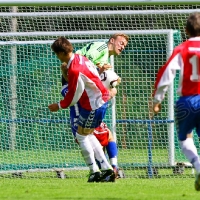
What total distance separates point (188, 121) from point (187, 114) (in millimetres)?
82

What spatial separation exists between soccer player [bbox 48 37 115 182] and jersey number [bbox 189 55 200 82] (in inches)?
68.9

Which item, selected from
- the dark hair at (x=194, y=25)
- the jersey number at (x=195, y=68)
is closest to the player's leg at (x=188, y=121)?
the jersey number at (x=195, y=68)

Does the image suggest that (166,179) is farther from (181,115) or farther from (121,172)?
(181,115)

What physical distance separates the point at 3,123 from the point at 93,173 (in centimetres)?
278

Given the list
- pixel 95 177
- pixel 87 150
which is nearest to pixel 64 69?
pixel 87 150

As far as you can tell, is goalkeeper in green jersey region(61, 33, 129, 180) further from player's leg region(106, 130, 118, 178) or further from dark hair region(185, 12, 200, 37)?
dark hair region(185, 12, 200, 37)

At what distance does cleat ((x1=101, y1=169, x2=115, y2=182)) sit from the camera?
9.48m

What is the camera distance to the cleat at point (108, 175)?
9.48 m

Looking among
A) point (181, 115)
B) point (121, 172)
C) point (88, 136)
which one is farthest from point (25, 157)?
point (181, 115)

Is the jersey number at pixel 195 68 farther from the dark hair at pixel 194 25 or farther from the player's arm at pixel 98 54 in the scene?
the player's arm at pixel 98 54

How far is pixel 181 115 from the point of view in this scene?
7.45 metres

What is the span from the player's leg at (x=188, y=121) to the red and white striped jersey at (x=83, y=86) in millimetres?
1624

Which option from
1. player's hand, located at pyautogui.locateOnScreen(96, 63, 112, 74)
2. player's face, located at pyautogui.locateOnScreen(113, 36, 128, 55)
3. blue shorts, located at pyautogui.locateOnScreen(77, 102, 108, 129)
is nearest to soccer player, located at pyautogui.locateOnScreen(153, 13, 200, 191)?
blue shorts, located at pyautogui.locateOnScreen(77, 102, 108, 129)

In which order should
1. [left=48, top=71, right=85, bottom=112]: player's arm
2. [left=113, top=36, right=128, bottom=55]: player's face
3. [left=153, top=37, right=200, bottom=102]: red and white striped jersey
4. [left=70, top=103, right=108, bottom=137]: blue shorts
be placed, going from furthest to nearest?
[left=113, top=36, right=128, bottom=55]: player's face
[left=70, top=103, right=108, bottom=137]: blue shorts
[left=48, top=71, right=85, bottom=112]: player's arm
[left=153, top=37, right=200, bottom=102]: red and white striped jersey
